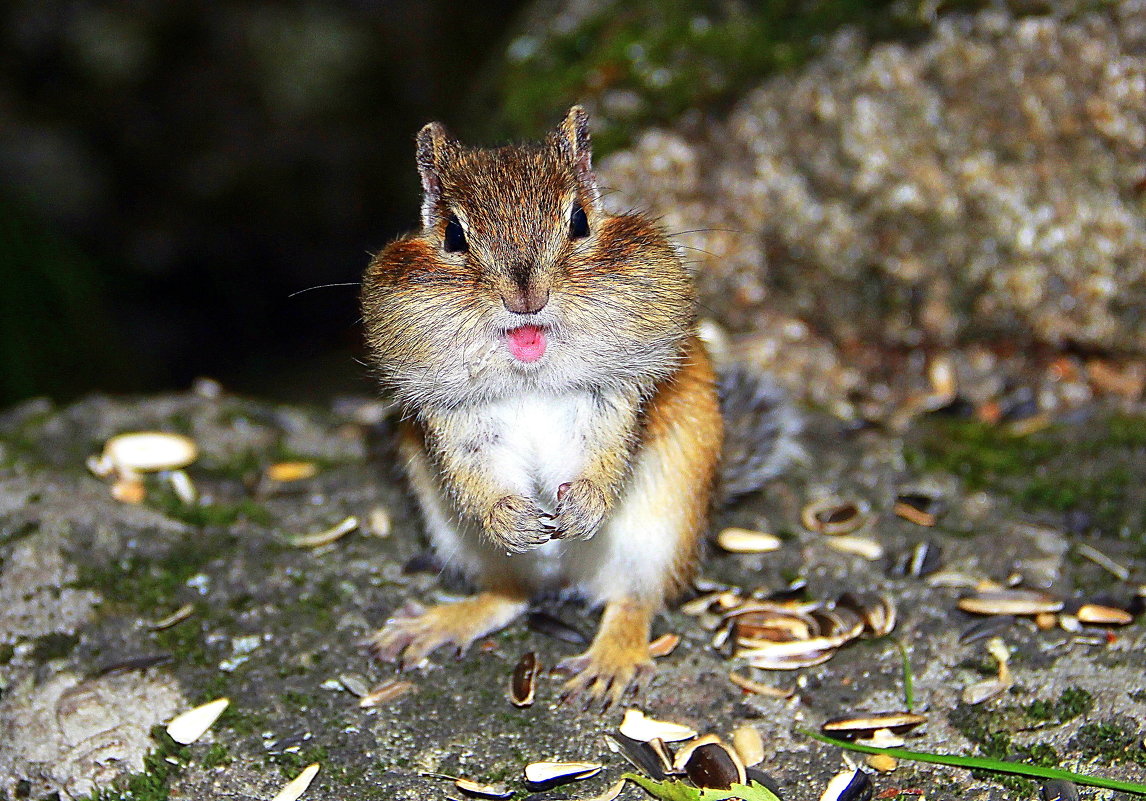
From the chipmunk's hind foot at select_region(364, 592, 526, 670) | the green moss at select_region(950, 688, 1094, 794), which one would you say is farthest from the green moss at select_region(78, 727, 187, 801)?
the green moss at select_region(950, 688, 1094, 794)

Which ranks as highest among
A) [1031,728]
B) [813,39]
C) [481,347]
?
[813,39]

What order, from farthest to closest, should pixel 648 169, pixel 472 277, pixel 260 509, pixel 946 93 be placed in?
1. pixel 648 169
2. pixel 946 93
3. pixel 260 509
4. pixel 472 277

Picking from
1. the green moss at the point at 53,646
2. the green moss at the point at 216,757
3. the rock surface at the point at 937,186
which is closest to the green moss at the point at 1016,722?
the green moss at the point at 216,757

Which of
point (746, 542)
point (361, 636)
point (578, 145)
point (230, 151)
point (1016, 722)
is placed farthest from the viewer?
point (230, 151)

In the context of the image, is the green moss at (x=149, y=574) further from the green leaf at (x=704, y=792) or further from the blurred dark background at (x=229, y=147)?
the blurred dark background at (x=229, y=147)

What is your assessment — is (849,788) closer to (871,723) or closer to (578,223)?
(871,723)

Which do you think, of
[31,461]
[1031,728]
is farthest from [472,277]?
[31,461]

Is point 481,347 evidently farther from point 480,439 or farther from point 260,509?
point 260,509

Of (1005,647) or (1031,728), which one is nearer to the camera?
(1031,728)

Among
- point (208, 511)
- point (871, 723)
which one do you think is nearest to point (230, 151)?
point (208, 511)
